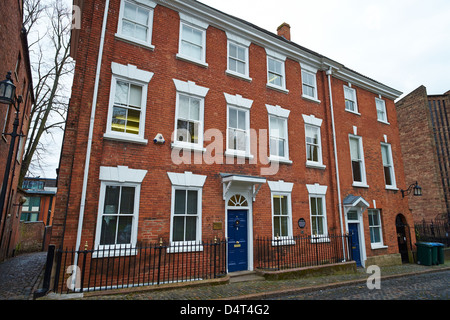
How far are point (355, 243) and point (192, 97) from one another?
10.3m

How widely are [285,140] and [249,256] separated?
204 inches

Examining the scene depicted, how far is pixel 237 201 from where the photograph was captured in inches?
388

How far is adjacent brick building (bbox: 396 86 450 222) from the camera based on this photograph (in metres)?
23.0

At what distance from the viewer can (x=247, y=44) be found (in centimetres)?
1152

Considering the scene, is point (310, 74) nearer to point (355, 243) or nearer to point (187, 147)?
point (187, 147)

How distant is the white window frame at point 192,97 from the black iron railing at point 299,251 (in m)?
4.27

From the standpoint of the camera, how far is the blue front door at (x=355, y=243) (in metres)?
12.5

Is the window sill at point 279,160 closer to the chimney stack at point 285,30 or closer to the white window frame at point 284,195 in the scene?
the white window frame at point 284,195

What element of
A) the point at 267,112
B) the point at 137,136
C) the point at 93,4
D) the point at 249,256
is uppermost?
the point at 93,4

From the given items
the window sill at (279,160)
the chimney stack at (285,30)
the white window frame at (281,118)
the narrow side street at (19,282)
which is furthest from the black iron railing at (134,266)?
the chimney stack at (285,30)
